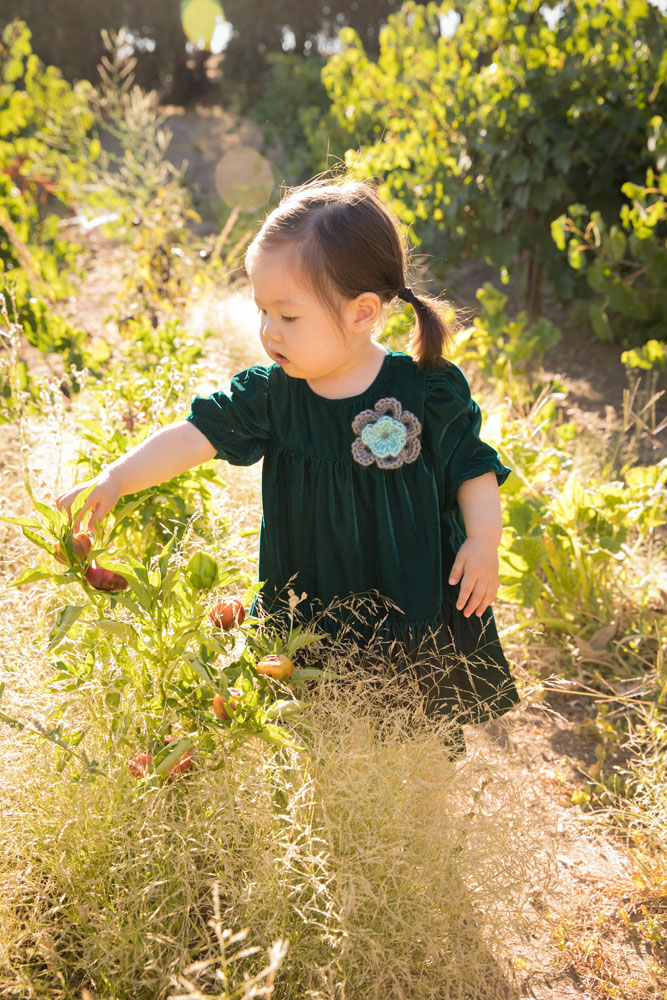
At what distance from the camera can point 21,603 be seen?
1993 millimetres

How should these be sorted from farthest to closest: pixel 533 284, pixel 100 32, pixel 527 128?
1. pixel 100 32
2. pixel 533 284
3. pixel 527 128

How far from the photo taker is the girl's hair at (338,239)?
1530 mm

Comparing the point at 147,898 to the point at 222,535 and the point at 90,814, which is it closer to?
the point at 90,814

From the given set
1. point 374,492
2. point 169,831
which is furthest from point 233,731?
point 374,492

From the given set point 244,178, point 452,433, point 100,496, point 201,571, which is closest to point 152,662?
point 201,571

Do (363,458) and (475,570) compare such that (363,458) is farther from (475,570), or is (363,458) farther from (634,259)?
(634,259)

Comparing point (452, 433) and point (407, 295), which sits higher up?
point (407, 295)

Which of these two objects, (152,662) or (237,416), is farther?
(237,416)

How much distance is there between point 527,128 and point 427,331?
293 centimetres

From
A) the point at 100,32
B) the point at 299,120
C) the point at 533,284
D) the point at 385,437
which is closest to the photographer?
the point at 385,437

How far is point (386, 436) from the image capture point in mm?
1641

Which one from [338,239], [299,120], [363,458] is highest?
[299,120]

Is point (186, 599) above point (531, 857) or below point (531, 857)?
above

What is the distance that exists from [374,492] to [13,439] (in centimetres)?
173
